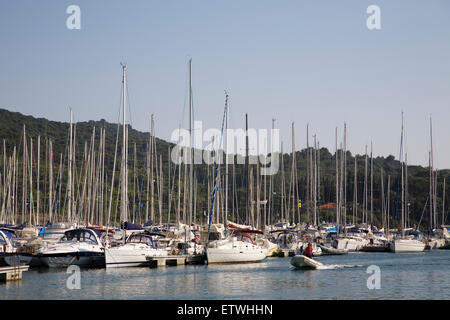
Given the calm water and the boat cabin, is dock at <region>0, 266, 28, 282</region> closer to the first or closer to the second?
the calm water

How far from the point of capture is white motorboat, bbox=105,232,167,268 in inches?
1863

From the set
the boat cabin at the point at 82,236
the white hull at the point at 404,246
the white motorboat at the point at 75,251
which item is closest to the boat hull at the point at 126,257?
the white motorboat at the point at 75,251

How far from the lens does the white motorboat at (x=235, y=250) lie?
5075 cm

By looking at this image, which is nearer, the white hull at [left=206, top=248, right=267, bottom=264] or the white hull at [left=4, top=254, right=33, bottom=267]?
the white hull at [left=4, top=254, right=33, bottom=267]

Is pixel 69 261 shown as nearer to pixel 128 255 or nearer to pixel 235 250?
pixel 128 255

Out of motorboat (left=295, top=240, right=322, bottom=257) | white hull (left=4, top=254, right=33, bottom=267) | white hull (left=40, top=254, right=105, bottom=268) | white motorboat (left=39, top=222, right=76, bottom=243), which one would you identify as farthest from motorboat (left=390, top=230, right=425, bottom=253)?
white hull (left=4, top=254, right=33, bottom=267)

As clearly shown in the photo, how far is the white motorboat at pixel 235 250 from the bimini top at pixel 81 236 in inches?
365

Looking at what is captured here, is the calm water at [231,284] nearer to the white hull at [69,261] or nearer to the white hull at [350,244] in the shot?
the white hull at [69,261]

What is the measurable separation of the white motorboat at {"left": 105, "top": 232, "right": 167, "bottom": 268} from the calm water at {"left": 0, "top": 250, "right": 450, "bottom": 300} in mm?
1044

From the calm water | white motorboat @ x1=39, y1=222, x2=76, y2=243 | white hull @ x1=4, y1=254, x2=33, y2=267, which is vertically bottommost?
the calm water

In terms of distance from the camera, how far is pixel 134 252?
48.8 meters
